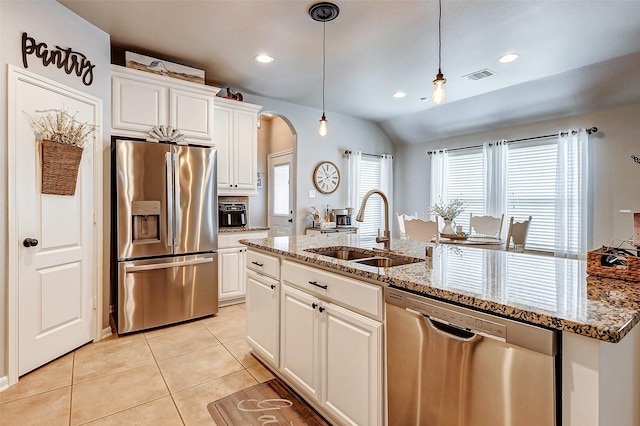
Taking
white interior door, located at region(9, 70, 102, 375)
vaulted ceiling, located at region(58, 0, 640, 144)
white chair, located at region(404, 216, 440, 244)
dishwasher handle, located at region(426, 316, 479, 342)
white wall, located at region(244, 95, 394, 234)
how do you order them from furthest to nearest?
white wall, located at region(244, 95, 394, 234) → white chair, located at region(404, 216, 440, 244) → vaulted ceiling, located at region(58, 0, 640, 144) → white interior door, located at region(9, 70, 102, 375) → dishwasher handle, located at region(426, 316, 479, 342)

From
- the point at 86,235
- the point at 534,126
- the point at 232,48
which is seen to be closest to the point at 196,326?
the point at 86,235

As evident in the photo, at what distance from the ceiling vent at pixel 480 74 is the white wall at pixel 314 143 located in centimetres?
220

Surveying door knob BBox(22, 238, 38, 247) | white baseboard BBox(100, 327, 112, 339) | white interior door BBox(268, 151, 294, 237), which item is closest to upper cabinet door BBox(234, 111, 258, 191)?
white interior door BBox(268, 151, 294, 237)

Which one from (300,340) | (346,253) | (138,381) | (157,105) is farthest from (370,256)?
(157,105)

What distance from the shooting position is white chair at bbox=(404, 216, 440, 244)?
12.3ft

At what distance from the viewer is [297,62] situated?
141 inches

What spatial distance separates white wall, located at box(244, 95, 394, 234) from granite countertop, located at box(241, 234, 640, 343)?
128 inches

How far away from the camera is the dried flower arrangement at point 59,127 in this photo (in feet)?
7.91

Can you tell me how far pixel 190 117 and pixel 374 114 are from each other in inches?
126

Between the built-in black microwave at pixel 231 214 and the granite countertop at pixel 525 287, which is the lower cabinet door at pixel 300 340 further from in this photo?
the built-in black microwave at pixel 231 214

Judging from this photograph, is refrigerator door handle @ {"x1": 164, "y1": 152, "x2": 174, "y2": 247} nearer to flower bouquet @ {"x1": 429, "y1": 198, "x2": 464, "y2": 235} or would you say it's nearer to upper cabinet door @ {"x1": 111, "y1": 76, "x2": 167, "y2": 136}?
upper cabinet door @ {"x1": 111, "y1": 76, "x2": 167, "y2": 136}

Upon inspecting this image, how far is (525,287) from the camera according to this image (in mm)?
1215

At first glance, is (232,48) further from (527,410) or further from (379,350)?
(527,410)

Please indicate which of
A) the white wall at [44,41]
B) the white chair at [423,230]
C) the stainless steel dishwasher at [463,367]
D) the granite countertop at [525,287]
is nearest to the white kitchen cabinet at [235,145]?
the white wall at [44,41]
